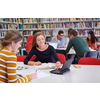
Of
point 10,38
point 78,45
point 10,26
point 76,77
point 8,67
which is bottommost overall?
point 76,77

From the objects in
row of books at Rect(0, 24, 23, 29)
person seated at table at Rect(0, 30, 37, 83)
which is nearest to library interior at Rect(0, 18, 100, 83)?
person seated at table at Rect(0, 30, 37, 83)

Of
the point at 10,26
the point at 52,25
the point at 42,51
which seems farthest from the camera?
the point at 52,25

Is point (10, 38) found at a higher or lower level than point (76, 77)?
higher

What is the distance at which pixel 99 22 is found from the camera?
5.84 m

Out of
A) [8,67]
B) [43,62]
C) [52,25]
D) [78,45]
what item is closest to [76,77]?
[8,67]

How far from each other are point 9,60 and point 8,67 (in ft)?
0.22

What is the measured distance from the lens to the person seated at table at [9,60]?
51.3 inches

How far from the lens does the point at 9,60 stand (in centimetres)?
131

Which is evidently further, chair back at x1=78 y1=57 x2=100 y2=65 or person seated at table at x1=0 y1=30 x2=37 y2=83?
chair back at x1=78 y1=57 x2=100 y2=65

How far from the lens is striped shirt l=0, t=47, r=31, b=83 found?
130 centimetres

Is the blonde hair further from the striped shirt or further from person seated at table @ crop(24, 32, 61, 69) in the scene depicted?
person seated at table @ crop(24, 32, 61, 69)

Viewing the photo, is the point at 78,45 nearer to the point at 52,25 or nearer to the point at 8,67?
the point at 8,67
